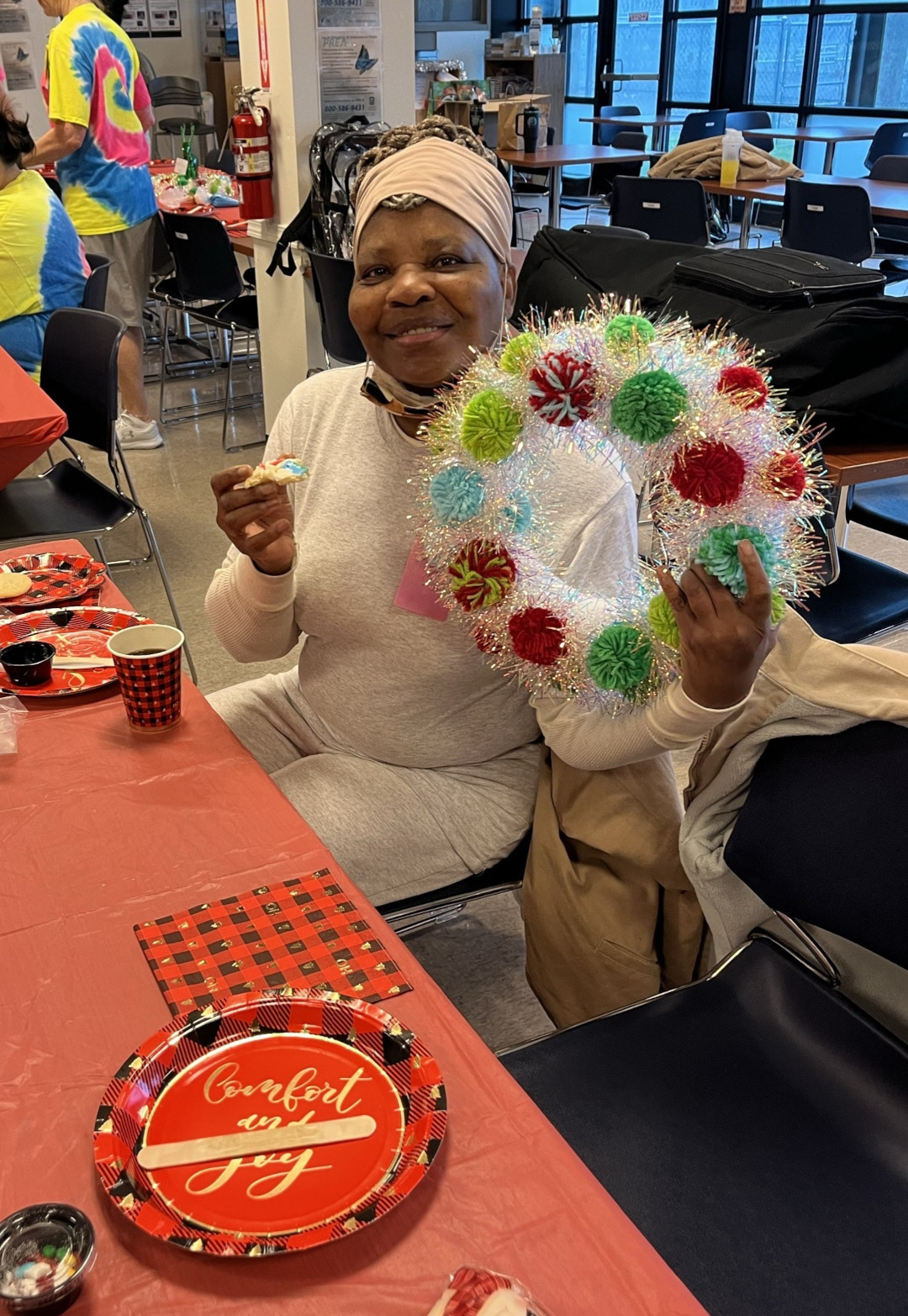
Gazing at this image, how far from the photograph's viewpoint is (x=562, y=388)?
3.95 ft

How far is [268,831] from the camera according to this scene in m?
1.23

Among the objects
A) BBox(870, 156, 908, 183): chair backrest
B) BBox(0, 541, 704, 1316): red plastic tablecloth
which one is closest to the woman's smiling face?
BBox(0, 541, 704, 1316): red plastic tablecloth

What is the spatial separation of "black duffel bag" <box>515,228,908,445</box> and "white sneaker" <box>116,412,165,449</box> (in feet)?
8.80

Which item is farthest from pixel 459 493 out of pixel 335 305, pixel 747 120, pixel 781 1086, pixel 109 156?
pixel 747 120

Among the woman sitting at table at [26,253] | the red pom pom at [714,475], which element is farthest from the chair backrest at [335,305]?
the red pom pom at [714,475]

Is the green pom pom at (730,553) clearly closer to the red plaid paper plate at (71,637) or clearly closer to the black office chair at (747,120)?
the red plaid paper plate at (71,637)

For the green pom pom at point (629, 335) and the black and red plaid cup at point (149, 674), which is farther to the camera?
the black and red plaid cup at point (149, 674)

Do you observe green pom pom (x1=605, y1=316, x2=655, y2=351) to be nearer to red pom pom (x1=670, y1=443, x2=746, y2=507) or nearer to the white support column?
red pom pom (x1=670, y1=443, x2=746, y2=507)

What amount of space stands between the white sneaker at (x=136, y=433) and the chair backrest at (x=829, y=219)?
3.40 m

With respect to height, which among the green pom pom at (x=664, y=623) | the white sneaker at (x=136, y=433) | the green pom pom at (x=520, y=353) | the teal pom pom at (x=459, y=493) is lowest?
the white sneaker at (x=136, y=433)

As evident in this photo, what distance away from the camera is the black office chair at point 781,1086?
1102 millimetres

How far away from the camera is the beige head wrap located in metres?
1.43

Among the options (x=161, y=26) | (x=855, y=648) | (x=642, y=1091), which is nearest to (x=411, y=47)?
(x=855, y=648)

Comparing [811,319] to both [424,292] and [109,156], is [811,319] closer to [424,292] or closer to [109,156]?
[424,292]
